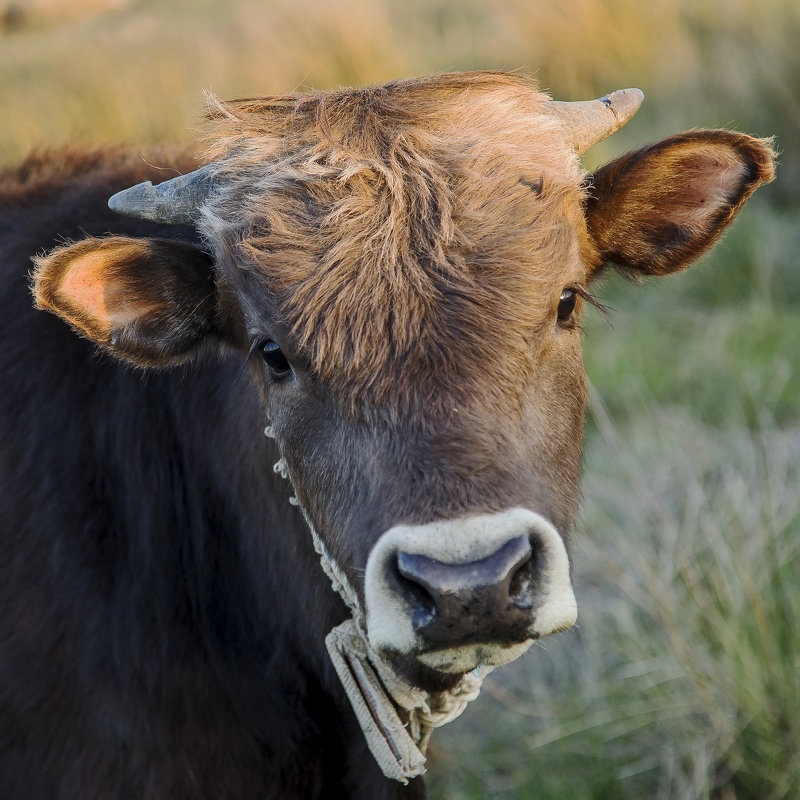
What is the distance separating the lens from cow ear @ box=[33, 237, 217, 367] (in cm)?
306

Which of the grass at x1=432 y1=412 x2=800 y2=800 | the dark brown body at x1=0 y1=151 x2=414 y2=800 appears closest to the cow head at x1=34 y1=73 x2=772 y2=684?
the dark brown body at x1=0 y1=151 x2=414 y2=800

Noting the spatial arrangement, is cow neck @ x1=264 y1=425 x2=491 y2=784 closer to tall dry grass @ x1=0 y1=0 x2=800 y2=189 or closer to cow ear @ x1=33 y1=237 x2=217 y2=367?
cow ear @ x1=33 y1=237 x2=217 y2=367

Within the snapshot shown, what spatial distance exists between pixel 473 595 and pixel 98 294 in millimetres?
1568

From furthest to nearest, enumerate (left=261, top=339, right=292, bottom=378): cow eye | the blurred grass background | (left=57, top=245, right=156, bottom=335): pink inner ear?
the blurred grass background, (left=57, top=245, right=156, bottom=335): pink inner ear, (left=261, top=339, right=292, bottom=378): cow eye

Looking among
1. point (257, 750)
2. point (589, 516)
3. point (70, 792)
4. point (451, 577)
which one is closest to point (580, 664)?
point (589, 516)

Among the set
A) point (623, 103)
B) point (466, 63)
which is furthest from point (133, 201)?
point (466, 63)

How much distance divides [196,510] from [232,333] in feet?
2.15

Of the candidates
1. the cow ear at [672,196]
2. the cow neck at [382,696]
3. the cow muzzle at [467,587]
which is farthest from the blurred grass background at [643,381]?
the cow muzzle at [467,587]

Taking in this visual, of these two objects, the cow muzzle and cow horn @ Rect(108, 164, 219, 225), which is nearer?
the cow muzzle

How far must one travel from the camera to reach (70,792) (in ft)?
10.4

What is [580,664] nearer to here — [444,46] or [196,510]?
[196,510]

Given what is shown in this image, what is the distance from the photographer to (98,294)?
10.3ft

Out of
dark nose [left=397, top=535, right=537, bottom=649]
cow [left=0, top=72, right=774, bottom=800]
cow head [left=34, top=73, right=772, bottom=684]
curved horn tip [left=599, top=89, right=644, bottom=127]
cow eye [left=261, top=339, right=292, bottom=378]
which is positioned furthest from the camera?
curved horn tip [left=599, top=89, right=644, bottom=127]

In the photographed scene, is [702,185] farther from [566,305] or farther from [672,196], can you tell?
[566,305]
